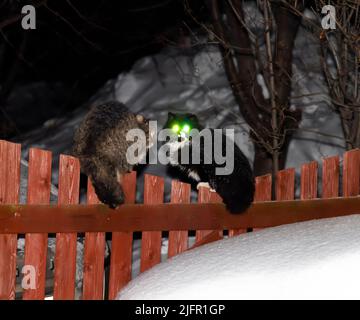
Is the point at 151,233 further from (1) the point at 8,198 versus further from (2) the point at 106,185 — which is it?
(1) the point at 8,198

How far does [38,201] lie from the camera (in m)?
5.09

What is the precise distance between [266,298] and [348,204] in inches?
102

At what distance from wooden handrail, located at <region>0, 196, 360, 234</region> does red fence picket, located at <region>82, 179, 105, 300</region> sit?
87 mm

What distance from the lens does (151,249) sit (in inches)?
217

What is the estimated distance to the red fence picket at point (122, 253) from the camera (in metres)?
5.36

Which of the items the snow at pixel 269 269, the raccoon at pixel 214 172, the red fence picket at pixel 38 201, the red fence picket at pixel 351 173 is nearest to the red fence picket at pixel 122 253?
the red fence picket at pixel 38 201

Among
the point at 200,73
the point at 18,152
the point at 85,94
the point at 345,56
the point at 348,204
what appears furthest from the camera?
the point at 85,94

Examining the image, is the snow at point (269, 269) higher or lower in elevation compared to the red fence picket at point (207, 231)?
lower

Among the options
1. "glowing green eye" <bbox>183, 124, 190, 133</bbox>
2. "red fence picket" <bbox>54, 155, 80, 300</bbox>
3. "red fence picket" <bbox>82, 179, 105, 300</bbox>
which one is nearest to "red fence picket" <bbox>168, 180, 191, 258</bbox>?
"red fence picket" <bbox>82, 179, 105, 300</bbox>

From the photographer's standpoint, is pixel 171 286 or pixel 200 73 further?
pixel 200 73

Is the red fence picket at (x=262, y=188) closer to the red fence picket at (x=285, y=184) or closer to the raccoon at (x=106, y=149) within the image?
the red fence picket at (x=285, y=184)

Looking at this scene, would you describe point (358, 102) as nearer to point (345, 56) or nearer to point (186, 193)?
point (345, 56)
